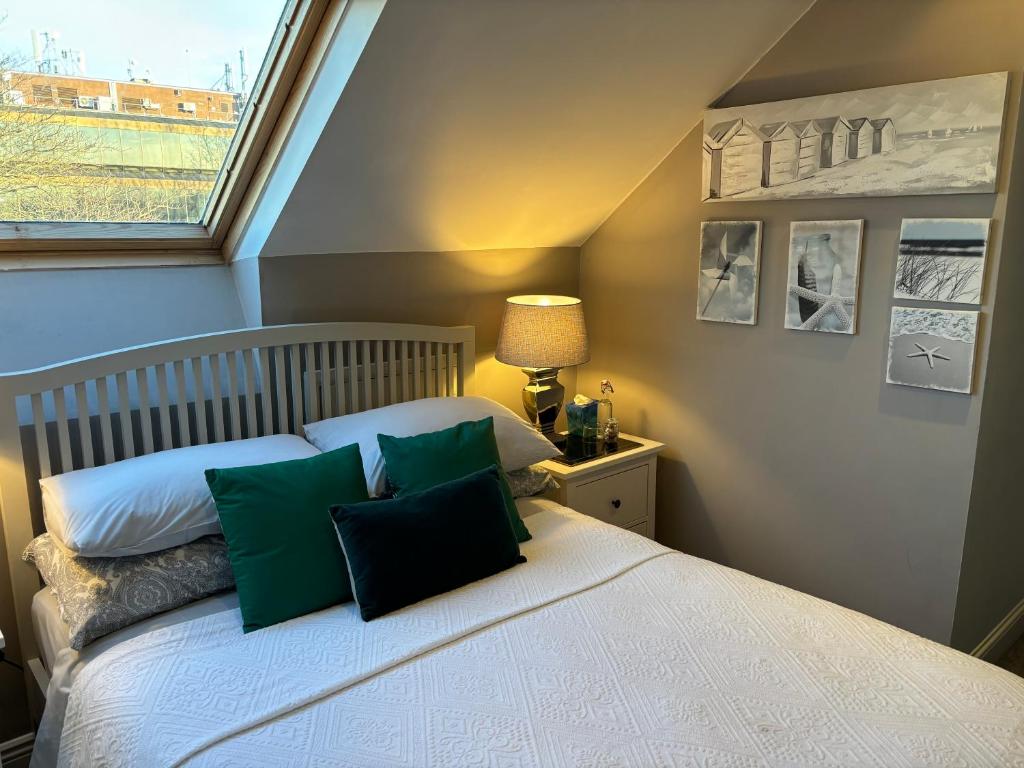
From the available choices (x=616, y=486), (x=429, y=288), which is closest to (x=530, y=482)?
(x=616, y=486)

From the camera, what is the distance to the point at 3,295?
2133 millimetres

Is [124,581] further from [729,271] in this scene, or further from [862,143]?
[862,143]

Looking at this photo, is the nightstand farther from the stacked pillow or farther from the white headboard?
the stacked pillow

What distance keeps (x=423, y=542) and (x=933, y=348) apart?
1628mm

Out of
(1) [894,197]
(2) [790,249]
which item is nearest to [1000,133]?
(1) [894,197]

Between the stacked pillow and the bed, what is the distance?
2.3 inches

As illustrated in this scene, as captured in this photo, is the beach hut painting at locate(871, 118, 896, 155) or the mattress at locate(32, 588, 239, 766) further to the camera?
the beach hut painting at locate(871, 118, 896, 155)

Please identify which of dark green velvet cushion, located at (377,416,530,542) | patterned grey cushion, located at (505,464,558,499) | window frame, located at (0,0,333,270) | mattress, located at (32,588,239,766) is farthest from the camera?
patterned grey cushion, located at (505,464,558,499)

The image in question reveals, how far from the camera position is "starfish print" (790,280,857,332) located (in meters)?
2.54

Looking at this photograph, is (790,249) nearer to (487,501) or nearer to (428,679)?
(487,501)

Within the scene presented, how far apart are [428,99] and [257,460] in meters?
1.09

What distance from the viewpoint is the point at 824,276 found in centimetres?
258

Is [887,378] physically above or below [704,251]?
below

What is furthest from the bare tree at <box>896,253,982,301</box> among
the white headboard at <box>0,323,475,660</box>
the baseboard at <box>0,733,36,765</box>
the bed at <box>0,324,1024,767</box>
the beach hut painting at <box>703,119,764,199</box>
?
the baseboard at <box>0,733,36,765</box>
